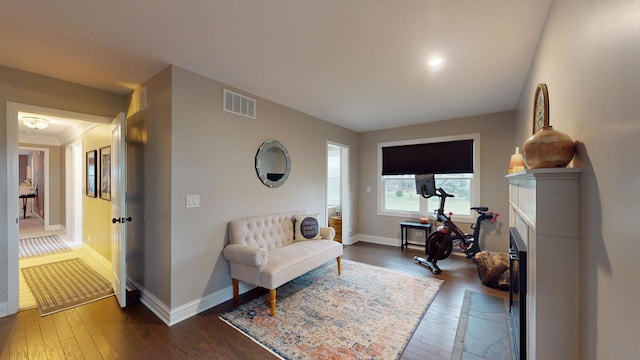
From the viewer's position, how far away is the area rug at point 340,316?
2.09 metres

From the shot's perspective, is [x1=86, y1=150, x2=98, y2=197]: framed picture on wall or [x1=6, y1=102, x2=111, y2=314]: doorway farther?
[x1=86, y1=150, x2=98, y2=197]: framed picture on wall

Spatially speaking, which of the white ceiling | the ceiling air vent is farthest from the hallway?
the ceiling air vent

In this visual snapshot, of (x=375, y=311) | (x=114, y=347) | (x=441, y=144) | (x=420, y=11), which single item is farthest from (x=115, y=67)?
(x=441, y=144)

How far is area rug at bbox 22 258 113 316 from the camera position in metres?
2.80

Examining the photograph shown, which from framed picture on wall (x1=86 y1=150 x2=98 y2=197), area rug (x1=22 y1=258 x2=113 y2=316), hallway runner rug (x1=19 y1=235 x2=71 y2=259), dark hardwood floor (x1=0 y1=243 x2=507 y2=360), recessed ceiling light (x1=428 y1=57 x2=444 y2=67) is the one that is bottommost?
dark hardwood floor (x1=0 y1=243 x2=507 y2=360)

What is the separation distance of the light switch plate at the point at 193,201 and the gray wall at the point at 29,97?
1807mm

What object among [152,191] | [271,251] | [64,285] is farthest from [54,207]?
[271,251]

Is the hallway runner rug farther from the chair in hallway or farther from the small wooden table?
the small wooden table

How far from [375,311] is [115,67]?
3.68 m

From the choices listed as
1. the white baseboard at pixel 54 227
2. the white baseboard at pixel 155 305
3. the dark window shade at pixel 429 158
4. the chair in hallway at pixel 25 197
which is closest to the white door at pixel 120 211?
the white baseboard at pixel 155 305

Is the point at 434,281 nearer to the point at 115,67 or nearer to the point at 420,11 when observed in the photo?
the point at 420,11

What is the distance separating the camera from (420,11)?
5.67 feet

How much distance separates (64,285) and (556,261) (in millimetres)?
4997

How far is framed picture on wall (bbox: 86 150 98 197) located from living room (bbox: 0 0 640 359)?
1710mm
